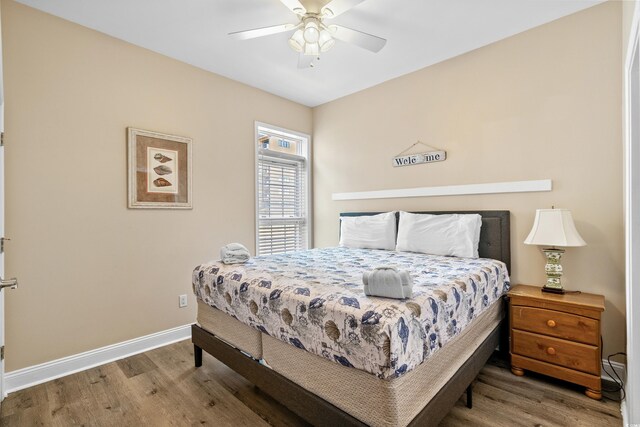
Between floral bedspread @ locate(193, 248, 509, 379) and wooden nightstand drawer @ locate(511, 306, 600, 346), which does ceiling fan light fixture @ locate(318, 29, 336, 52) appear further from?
wooden nightstand drawer @ locate(511, 306, 600, 346)

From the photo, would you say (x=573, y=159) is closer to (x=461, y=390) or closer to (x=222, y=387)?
(x=461, y=390)

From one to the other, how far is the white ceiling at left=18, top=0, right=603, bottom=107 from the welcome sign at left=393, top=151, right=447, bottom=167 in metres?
0.94

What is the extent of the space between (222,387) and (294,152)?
3.12 m

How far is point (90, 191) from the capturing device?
252cm

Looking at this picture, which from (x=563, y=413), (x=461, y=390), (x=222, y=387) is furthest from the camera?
(x=222, y=387)

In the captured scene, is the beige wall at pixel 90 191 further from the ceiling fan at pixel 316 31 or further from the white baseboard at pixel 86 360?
the ceiling fan at pixel 316 31

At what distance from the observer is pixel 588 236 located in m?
2.30

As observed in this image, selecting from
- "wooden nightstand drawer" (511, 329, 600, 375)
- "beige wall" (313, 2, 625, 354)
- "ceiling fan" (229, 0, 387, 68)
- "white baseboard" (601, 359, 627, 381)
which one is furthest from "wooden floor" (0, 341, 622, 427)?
"ceiling fan" (229, 0, 387, 68)

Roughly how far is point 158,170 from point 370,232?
88.8 inches

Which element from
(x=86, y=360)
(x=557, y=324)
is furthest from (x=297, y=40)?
(x=86, y=360)

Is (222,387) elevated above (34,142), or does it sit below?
below

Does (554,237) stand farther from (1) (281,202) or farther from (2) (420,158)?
(1) (281,202)

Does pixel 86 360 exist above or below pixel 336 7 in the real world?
below

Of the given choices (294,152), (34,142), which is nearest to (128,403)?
(34,142)
